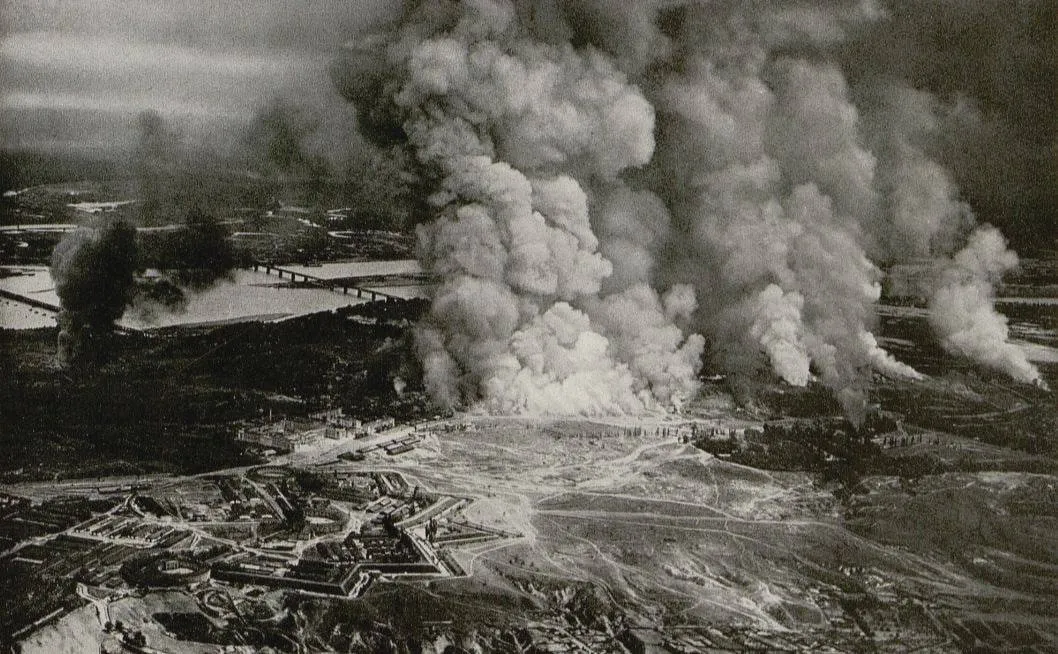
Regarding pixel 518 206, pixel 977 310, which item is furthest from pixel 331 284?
pixel 977 310

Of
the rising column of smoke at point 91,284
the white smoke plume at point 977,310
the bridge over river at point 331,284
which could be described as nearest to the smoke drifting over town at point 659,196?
the white smoke plume at point 977,310

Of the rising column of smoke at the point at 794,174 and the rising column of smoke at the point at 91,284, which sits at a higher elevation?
the rising column of smoke at the point at 794,174

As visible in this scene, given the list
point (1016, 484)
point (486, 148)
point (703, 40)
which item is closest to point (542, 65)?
point (486, 148)

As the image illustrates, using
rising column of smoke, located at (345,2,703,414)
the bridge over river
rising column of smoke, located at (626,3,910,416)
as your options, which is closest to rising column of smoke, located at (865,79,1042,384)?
rising column of smoke, located at (626,3,910,416)

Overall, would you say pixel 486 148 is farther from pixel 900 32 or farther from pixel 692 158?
pixel 900 32

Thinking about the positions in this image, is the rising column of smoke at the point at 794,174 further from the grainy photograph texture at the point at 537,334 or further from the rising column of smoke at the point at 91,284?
the rising column of smoke at the point at 91,284

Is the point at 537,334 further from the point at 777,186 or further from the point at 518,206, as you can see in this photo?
the point at 777,186
